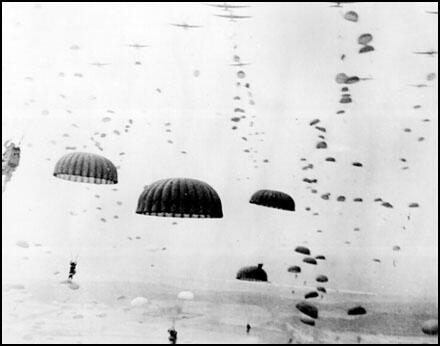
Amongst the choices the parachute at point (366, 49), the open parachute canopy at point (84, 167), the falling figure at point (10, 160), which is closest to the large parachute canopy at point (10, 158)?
the falling figure at point (10, 160)

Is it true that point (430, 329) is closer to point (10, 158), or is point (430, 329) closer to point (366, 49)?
point (366, 49)

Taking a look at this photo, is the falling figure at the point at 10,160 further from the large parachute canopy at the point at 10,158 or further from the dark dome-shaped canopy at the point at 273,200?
the dark dome-shaped canopy at the point at 273,200

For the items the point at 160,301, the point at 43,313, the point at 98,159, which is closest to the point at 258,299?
the point at 160,301

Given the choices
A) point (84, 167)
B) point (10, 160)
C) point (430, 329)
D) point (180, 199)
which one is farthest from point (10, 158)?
point (430, 329)

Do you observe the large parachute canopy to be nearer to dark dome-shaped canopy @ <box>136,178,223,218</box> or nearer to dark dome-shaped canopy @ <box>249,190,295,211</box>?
dark dome-shaped canopy @ <box>136,178,223,218</box>

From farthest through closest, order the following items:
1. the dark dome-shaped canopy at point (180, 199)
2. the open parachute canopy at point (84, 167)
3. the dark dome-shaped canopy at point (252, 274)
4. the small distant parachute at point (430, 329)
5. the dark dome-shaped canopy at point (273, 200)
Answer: the dark dome-shaped canopy at point (252, 274) → the small distant parachute at point (430, 329) → the dark dome-shaped canopy at point (273, 200) → the open parachute canopy at point (84, 167) → the dark dome-shaped canopy at point (180, 199)

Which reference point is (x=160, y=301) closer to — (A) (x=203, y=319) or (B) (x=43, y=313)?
(A) (x=203, y=319)

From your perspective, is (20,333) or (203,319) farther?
(203,319)

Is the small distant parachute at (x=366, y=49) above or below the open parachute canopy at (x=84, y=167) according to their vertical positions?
above
